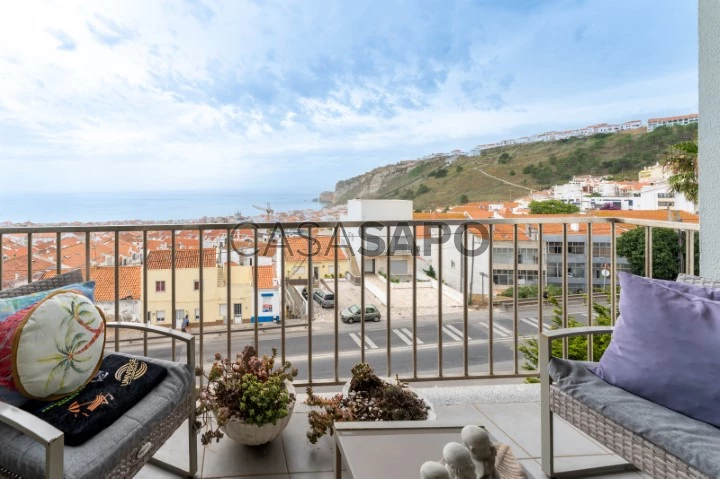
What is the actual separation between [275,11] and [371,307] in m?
4.38

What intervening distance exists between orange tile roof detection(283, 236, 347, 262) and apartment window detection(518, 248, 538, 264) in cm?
111

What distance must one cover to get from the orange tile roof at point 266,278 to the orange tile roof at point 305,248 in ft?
0.39

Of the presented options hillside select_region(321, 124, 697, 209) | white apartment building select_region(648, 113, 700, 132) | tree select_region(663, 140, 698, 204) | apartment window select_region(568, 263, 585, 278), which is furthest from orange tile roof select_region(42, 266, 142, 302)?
white apartment building select_region(648, 113, 700, 132)

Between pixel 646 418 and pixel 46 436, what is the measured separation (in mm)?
1591

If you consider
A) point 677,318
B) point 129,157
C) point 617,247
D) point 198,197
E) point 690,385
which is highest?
point 129,157

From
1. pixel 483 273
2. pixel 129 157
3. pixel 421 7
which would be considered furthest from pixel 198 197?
pixel 421 7

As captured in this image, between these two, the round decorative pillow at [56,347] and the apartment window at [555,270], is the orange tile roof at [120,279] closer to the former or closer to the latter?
the round decorative pillow at [56,347]

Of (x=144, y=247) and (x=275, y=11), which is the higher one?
(x=275, y=11)

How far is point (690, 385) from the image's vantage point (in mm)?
1415

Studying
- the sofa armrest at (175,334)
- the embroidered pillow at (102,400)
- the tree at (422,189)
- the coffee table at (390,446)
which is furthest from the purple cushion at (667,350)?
the tree at (422,189)

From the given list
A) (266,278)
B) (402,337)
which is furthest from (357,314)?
(266,278)

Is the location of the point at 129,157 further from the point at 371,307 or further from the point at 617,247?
the point at 617,247

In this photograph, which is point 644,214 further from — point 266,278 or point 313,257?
point 266,278

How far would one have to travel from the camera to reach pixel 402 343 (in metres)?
2.79
